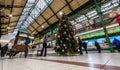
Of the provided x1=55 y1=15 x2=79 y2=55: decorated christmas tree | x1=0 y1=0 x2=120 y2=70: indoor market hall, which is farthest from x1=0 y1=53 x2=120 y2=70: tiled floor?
x1=55 y1=15 x2=79 y2=55: decorated christmas tree

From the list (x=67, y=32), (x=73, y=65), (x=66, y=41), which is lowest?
(x=73, y=65)

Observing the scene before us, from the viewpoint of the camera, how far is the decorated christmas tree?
510 centimetres

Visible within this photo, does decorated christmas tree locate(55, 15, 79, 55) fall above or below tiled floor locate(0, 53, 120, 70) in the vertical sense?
above

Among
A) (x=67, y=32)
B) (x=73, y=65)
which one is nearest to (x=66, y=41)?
(x=67, y=32)

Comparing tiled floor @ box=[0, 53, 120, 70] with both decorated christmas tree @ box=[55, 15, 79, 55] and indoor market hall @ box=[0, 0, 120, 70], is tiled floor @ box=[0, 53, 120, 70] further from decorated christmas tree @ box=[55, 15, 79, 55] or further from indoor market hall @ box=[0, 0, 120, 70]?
decorated christmas tree @ box=[55, 15, 79, 55]

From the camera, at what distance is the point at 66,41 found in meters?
5.19

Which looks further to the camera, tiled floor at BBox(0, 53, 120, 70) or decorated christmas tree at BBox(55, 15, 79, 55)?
decorated christmas tree at BBox(55, 15, 79, 55)

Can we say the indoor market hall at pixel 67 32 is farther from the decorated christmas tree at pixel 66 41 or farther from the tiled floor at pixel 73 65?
the tiled floor at pixel 73 65

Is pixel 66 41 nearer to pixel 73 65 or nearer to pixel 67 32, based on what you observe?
pixel 67 32

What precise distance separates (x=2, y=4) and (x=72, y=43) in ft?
29.7

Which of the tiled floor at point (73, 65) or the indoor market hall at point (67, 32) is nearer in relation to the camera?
the tiled floor at point (73, 65)

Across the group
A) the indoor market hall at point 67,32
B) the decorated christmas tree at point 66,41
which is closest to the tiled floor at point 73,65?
the indoor market hall at point 67,32

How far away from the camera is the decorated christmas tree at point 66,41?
5102 millimetres

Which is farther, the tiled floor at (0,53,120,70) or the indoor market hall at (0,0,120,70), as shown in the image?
the indoor market hall at (0,0,120,70)
